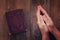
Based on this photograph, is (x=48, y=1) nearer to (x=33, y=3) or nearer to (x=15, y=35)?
(x=33, y=3)

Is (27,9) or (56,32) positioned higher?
(27,9)

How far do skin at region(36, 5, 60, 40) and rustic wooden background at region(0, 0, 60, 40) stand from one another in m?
0.03

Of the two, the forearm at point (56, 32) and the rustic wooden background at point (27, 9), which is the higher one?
the rustic wooden background at point (27, 9)

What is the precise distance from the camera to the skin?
97cm

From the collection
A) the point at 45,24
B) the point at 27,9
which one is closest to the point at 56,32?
the point at 45,24

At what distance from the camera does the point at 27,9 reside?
3.28 feet

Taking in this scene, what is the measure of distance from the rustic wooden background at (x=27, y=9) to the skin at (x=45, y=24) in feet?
0.10

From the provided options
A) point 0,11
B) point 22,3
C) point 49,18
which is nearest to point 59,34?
point 49,18

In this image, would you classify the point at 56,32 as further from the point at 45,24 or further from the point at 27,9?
the point at 27,9

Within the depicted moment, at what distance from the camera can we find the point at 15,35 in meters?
0.99

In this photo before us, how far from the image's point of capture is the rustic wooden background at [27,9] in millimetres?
969

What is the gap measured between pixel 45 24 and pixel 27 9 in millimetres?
174

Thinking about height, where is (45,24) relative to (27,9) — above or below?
below

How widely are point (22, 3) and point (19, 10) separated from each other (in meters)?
0.06
